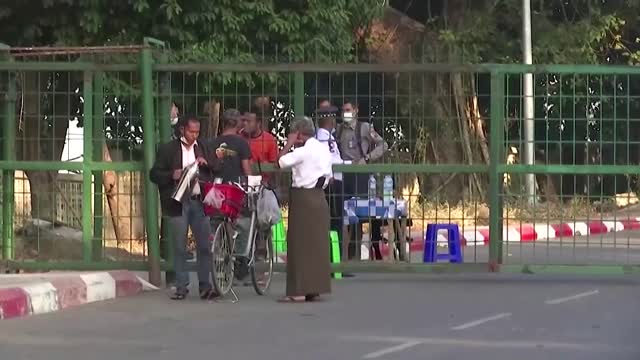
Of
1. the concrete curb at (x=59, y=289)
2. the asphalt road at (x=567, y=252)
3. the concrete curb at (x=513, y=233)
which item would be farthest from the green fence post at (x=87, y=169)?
the asphalt road at (x=567, y=252)

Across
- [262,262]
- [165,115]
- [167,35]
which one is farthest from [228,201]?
[167,35]

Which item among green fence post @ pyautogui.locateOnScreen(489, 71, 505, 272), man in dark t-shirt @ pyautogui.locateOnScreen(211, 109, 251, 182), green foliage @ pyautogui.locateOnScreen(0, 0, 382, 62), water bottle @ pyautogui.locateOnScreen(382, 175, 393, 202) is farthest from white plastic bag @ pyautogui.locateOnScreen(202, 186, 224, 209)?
green foliage @ pyautogui.locateOnScreen(0, 0, 382, 62)

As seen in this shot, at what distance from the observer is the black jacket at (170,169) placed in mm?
12391

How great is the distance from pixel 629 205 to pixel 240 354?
8.87 meters

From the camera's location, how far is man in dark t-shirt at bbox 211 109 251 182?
1273 cm

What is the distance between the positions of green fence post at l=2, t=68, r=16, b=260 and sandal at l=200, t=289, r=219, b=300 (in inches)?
105

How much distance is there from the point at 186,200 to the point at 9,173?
2521mm

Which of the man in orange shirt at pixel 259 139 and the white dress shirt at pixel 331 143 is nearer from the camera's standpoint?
the white dress shirt at pixel 331 143

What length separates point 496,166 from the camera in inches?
538

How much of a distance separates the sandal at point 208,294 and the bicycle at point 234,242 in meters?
0.05

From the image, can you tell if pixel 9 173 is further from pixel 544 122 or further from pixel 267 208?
pixel 544 122

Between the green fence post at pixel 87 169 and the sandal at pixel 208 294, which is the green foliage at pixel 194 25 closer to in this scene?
the green fence post at pixel 87 169

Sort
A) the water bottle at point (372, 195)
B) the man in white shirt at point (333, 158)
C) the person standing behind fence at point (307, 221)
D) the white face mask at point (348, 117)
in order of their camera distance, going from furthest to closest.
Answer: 1. the water bottle at point (372, 195)
2. the white face mask at point (348, 117)
3. the man in white shirt at point (333, 158)
4. the person standing behind fence at point (307, 221)

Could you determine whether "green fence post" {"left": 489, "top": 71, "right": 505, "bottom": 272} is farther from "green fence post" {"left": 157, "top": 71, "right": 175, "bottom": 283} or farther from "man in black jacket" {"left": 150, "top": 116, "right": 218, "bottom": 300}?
"green fence post" {"left": 157, "top": 71, "right": 175, "bottom": 283}
